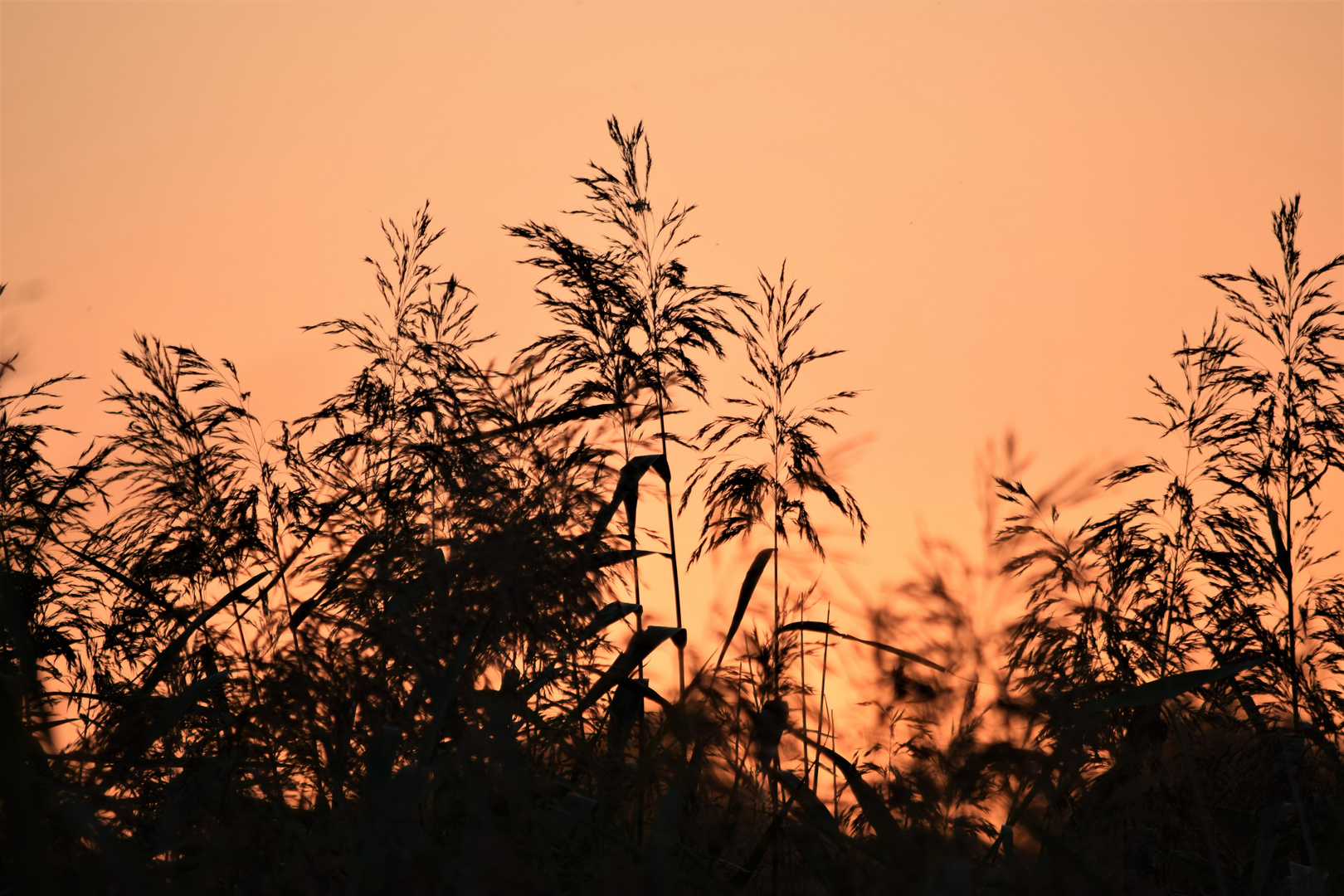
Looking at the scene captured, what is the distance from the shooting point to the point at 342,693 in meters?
1.48

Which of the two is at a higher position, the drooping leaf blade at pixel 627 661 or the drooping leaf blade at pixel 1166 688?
the drooping leaf blade at pixel 627 661

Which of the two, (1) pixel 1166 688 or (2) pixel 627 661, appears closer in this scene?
(1) pixel 1166 688

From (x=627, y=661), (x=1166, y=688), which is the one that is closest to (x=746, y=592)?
(x=627, y=661)

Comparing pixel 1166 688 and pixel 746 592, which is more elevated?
pixel 746 592

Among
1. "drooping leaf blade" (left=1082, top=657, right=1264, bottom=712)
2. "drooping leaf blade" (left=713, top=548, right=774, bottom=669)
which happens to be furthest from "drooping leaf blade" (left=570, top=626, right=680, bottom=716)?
"drooping leaf blade" (left=1082, top=657, right=1264, bottom=712)

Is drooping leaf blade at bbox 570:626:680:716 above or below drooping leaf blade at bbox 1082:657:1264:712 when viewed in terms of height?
above

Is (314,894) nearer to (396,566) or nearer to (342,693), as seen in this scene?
(342,693)

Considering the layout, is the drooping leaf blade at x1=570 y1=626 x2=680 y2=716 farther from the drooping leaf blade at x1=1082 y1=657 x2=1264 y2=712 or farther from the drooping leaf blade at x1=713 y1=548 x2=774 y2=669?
the drooping leaf blade at x1=1082 y1=657 x2=1264 y2=712

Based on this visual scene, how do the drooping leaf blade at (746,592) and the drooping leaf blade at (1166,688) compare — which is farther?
the drooping leaf blade at (746,592)

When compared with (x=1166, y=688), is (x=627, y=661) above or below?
Answer: above

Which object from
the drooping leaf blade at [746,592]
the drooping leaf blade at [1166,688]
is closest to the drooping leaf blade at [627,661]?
the drooping leaf blade at [746,592]

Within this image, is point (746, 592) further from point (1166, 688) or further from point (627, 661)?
point (1166, 688)

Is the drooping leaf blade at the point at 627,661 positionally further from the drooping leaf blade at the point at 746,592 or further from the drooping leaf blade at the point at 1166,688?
the drooping leaf blade at the point at 1166,688

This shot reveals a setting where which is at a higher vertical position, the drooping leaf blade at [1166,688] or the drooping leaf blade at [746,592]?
the drooping leaf blade at [746,592]
